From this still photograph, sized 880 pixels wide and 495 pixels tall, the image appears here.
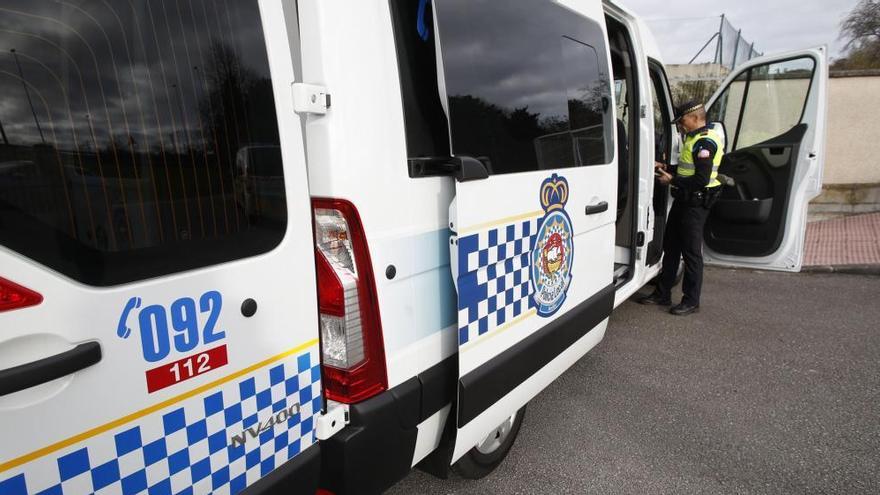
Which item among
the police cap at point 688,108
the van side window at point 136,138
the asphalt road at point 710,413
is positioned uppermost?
the police cap at point 688,108

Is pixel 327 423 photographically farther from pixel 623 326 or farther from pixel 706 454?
pixel 623 326

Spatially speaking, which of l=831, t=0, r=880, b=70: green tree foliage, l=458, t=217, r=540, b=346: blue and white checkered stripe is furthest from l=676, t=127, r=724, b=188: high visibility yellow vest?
l=831, t=0, r=880, b=70: green tree foliage

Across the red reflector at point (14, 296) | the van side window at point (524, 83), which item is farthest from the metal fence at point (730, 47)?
the red reflector at point (14, 296)

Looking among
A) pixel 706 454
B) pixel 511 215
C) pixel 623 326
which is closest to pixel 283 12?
pixel 511 215

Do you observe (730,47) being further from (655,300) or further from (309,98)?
(309,98)

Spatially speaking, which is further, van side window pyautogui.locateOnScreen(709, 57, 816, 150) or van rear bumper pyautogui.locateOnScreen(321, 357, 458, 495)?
van side window pyautogui.locateOnScreen(709, 57, 816, 150)

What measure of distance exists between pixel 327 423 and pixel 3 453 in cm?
63

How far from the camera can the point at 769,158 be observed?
12.4 feet

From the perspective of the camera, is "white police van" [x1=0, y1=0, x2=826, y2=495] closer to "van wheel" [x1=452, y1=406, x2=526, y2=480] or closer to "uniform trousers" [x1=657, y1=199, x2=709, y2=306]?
"van wheel" [x1=452, y1=406, x2=526, y2=480]

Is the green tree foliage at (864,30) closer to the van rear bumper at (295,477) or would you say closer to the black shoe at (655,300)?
Result: the black shoe at (655,300)

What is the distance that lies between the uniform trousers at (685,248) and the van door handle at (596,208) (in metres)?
1.73

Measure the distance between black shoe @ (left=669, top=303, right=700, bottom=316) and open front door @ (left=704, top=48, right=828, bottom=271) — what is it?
58 cm

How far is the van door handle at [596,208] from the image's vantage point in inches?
86.0

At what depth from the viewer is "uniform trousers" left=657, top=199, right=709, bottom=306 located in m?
3.71
